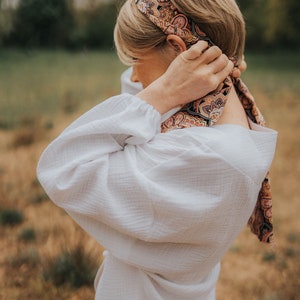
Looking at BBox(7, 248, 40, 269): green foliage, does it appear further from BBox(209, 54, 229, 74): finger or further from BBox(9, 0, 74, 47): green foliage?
BBox(9, 0, 74, 47): green foliage

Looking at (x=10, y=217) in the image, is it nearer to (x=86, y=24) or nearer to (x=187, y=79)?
(x=187, y=79)

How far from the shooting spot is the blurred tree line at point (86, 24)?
19.0 meters

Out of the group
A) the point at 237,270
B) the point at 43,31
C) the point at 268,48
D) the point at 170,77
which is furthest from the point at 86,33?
the point at 170,77

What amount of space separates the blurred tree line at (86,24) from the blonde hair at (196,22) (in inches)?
652

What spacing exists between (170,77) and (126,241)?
510 millimetres

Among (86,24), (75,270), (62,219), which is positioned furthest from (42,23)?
(75,270)

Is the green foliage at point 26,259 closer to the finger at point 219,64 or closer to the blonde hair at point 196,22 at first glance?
the blonde hair at point 196,22

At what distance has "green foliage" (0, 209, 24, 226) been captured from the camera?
445 centimetres

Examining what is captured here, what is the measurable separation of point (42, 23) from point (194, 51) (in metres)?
21.1

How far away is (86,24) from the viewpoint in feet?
78.0

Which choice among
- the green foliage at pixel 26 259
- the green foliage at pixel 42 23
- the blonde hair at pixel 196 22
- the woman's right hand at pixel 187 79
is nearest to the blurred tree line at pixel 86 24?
the green foliage at pixel 42 23

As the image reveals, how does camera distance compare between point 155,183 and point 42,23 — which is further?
point 42,23

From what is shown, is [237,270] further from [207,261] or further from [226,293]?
[207,261]

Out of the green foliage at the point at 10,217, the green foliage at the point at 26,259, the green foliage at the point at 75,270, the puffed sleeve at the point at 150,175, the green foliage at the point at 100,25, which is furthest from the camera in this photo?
the green foliage at the point at 100,25
